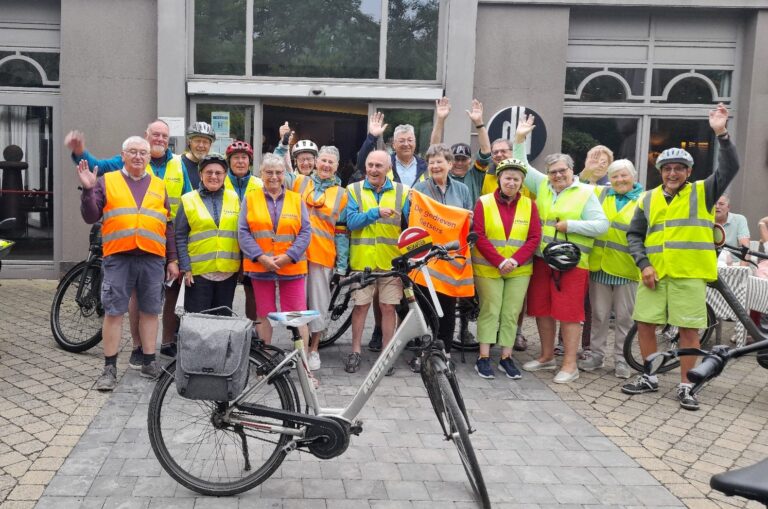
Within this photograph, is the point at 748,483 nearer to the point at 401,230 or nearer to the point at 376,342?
the point at 401,230

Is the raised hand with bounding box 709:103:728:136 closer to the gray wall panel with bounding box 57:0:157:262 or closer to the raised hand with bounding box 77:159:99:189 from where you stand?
the raised hand with bounding box 77:159:99:189

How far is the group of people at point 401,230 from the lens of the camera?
5652 mm

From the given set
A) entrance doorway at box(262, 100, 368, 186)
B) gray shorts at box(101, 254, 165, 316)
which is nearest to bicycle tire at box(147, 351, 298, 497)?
gray shorts at box(101, 254, 165, 316)

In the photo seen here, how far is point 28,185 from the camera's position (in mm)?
10656

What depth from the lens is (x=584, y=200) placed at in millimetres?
6309

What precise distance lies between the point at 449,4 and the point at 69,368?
6.89 metres

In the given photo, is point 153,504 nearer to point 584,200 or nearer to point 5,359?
point 5,359

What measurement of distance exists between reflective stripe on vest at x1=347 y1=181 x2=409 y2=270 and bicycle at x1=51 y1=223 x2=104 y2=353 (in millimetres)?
2326

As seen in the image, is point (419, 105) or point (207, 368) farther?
point (419, 105)

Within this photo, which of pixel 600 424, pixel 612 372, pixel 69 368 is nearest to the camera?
pixel 600 424

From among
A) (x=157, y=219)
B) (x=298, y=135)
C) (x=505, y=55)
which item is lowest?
(x=157, y=219)

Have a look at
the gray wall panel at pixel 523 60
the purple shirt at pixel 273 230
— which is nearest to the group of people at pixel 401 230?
the purple shirt at pixel 273 230

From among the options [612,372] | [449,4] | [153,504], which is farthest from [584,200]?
[449,4]

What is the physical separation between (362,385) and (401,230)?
2501mm
